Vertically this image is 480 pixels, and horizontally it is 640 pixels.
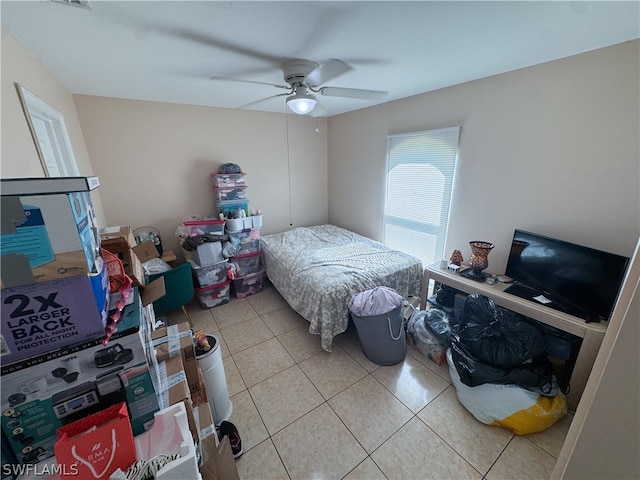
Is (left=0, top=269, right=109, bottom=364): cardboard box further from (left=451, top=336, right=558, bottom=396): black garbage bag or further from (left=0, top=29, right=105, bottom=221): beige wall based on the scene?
(left=451, top=336, right=558, bottom=396): black garbage bag

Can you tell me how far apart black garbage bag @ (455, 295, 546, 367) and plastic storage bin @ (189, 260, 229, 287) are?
242 centimetres

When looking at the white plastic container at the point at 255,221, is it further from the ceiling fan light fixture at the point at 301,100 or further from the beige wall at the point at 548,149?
the beige wall at the point at 548,149

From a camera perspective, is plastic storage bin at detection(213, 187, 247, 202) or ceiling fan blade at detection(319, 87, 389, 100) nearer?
ceiling fan blade at detection(319, 87, 389, 100)

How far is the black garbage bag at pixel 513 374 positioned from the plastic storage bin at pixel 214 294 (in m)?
2.45

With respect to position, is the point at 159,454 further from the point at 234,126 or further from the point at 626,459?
the point at 234,126

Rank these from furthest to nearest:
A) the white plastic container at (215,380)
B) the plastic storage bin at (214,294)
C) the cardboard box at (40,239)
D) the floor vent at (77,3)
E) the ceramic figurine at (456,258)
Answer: the plastic storage bin at (214,294) < the ceramic figurine at (456,258) < the white plastic container at (215,380) < the floor vent at (77,3) < the cardboard box at (40,239)

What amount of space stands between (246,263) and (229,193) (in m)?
0.90

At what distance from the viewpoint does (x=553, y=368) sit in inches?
69.3

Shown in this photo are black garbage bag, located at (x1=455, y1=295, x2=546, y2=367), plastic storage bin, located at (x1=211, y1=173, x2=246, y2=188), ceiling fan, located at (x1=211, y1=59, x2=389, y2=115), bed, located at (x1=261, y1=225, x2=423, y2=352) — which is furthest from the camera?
plastic storage bin, located at (x1=211, y1=173, x2=246, y2=188)

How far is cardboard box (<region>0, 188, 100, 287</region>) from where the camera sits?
59cm

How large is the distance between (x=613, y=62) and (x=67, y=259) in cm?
293

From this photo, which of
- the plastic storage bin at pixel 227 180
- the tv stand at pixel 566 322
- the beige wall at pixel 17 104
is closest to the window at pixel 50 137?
the beige wall at pixel 17 104

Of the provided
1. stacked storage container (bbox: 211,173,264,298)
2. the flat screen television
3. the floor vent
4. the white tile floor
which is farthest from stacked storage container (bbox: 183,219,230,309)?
the flat screen television

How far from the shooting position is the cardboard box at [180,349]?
4.22ft
